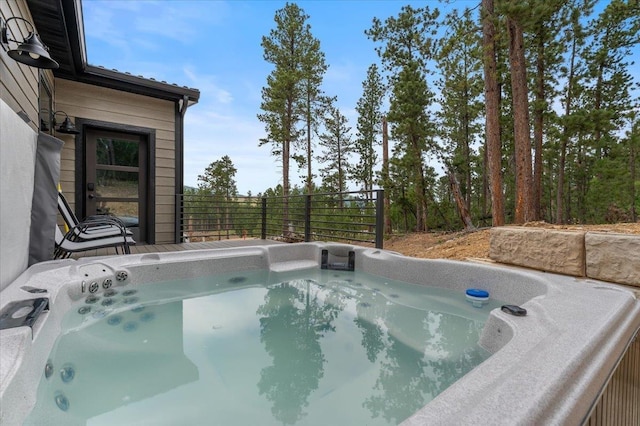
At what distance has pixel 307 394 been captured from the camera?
1.41m

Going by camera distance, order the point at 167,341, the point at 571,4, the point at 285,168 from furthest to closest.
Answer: the point at 285,168, the point at 571,4, the point at 167,341

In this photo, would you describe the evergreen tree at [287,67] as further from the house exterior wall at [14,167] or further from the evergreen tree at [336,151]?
the house exterior wall at [14,167]

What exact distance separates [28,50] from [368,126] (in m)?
12.7

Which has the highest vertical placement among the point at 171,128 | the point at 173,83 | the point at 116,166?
the point at 173,83

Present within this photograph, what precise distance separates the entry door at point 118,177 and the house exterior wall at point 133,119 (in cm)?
18

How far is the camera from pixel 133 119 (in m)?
4.59

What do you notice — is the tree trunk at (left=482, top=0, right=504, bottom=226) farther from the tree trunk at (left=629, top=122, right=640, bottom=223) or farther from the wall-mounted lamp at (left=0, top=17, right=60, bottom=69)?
the tree trunk at (left=629, top=122, right=640, bottom=223)

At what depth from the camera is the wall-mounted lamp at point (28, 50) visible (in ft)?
6.70

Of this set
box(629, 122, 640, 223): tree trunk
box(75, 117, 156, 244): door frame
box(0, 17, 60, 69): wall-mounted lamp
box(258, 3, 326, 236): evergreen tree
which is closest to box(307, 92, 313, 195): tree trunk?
box(258, 3, 326, 236): evergreen tree

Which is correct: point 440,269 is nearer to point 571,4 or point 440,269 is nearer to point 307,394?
point 307,394

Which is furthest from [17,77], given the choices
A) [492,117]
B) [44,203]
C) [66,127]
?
[492,117]

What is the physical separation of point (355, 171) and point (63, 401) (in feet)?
46.6

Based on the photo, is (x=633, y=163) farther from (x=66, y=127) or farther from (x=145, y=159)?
(x=66, y=127)

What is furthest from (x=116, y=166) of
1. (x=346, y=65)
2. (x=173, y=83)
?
(x=346, y=65)
